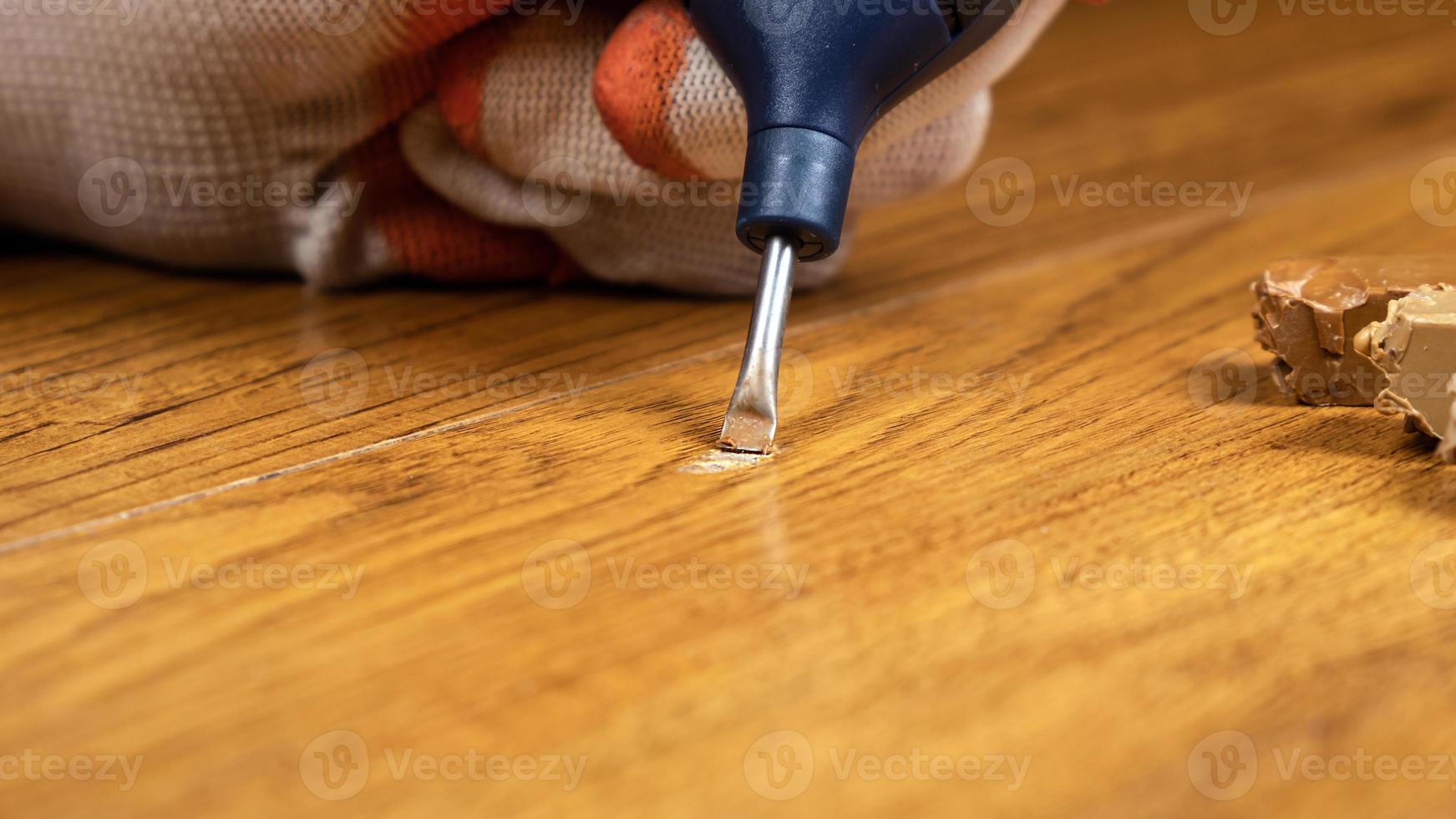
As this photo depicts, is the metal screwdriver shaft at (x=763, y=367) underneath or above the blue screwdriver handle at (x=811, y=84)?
underneath

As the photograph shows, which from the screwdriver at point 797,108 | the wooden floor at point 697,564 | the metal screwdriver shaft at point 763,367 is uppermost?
the screwdriver at point 797,108

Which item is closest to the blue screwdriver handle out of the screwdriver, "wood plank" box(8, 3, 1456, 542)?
the screwdriver

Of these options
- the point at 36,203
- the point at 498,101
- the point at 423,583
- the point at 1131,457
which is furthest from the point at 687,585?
the point at 36,203

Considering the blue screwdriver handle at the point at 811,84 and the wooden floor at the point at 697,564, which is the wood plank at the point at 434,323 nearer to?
the wooden floor at the point at 697,564

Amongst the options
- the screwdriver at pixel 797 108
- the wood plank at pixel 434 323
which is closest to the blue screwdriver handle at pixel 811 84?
the screwdriver at pixel 797 108

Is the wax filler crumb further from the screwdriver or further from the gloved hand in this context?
the gloved hand

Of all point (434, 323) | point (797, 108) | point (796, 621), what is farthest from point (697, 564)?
point (434, 323)
